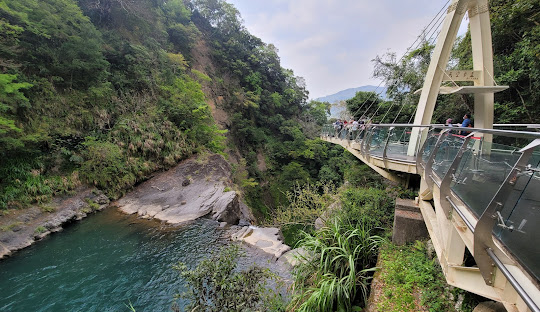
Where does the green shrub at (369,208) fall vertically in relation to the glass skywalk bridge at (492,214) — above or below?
below

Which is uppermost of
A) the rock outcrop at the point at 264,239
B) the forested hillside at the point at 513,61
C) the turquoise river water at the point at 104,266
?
the forested hillside at the point at 513,61

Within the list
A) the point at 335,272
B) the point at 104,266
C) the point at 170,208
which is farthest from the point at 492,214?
the point at 170,208

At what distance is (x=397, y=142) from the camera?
5.83 m

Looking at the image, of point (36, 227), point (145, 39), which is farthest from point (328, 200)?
point (145, 39)

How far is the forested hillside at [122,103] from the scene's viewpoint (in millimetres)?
8711

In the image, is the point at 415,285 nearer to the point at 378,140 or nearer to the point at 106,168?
the point at 378,140

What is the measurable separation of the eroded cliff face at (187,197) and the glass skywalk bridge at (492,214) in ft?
26.2

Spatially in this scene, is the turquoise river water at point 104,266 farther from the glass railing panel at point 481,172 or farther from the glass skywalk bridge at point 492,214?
the glass railing panel at point 481,172

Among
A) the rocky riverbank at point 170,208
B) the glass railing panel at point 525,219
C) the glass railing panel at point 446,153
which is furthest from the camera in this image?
the rocky riverbank at point 170,208

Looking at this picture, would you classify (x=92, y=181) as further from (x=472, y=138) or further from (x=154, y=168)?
(x=472, y=138)

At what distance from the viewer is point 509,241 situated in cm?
154

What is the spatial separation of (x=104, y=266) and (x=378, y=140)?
887 cm

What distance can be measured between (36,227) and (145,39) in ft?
48.3

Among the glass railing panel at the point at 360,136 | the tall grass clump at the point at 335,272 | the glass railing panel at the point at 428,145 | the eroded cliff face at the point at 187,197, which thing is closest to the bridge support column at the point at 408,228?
the tall grass clump at the point at 335,272
